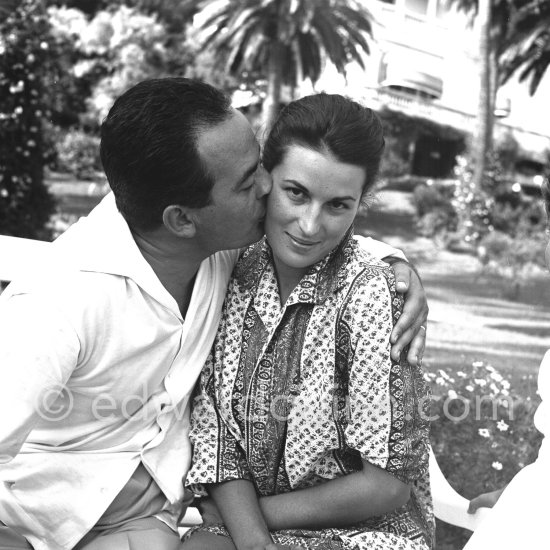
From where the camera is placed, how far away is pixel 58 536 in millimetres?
2258

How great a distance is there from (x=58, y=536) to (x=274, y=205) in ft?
3.41

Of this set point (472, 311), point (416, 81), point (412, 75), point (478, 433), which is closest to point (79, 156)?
point (472, 311)

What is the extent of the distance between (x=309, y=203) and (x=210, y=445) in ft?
2.37

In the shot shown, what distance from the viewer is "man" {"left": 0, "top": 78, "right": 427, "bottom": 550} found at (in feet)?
7.11

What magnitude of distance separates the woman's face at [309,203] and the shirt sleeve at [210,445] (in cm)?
42

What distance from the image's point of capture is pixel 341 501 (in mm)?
2240

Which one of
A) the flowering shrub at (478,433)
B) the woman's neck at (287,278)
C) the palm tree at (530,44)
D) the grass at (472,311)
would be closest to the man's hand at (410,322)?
the woman's neck at (287,278)

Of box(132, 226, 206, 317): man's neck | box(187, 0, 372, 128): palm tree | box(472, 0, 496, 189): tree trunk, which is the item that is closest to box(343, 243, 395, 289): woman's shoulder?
box(132, 226, 206, 317): man's neck

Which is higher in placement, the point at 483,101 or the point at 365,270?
the point at 365,270

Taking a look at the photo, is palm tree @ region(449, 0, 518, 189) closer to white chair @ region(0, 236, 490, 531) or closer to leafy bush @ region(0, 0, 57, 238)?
leafy bush @ region(0, 0, 57, 238)

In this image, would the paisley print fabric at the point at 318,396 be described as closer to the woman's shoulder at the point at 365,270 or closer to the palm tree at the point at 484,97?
the woman's shoulder at the point at 365,270

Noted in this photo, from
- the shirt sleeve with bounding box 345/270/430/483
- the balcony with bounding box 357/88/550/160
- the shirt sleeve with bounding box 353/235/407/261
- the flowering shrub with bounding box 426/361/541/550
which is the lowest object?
the balcony with bounding box 357/88/550/160

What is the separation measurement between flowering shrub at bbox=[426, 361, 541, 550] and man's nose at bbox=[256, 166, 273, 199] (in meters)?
1.98

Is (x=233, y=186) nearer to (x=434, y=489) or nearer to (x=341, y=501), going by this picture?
(x=341, y=501)
